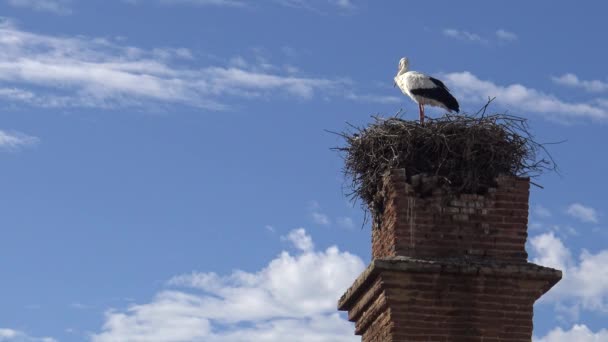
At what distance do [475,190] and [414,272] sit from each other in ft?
3.34

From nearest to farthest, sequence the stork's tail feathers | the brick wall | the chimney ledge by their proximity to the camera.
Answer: the chimney ledge < the brick wall < the stork's tail feathers

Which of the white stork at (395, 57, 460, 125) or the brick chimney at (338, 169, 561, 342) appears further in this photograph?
the white stork at (395, 57, 460, 125)

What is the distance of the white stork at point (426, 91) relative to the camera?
1091cm

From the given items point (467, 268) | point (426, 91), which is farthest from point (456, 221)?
point (426, 91)

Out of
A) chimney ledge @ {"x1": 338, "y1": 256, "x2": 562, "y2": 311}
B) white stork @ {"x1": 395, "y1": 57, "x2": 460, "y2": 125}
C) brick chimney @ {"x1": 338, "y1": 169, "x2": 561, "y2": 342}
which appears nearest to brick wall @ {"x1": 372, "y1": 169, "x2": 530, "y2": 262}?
brick chimney @ {"x1": 338, "y1": 169, "x2": 561, "y2": 342}

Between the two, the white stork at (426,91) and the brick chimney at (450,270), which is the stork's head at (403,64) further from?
the brick chimney at (450,270)

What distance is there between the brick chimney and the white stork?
108 inches

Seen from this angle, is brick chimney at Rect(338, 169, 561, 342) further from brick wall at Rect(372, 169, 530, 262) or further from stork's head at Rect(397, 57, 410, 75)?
stork's head at Rect(397, 57, 410, 75)

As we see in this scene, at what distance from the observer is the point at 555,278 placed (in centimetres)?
762

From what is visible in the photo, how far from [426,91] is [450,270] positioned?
13.5ft

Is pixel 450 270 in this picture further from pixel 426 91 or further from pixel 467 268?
pixel 426 91

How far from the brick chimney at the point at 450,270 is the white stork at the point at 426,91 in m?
2.76

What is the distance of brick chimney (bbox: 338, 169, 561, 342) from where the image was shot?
24.8 feet

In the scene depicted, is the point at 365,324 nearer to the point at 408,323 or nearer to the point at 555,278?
the point at 408,323
